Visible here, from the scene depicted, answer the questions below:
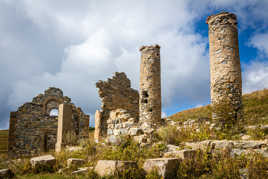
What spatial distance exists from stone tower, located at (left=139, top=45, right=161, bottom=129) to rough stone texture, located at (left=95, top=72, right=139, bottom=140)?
3129mm

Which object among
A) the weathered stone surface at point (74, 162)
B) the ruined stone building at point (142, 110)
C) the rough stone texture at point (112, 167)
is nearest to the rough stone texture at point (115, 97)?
the ruined stone building at point (142, 110)

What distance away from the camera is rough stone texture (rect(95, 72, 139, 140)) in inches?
677

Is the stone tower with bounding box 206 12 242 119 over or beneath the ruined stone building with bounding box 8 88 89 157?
over

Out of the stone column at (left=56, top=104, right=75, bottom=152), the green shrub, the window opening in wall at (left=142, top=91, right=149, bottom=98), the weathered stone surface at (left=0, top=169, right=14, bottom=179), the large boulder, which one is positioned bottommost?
the weathered stone surface at (left=0, top=169, right=14, bottom=179)

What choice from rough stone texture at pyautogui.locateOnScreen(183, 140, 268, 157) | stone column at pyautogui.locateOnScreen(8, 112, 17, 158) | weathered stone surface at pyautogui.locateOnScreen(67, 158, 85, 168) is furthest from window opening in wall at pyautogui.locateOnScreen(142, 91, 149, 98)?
stone column at pyautogui.locateOnScreen(8, 112, 17, 158)

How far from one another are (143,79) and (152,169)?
855 centimetres

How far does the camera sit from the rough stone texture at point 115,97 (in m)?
→ 17.2

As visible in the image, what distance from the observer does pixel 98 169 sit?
6.00 metres

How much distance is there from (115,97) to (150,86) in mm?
5744

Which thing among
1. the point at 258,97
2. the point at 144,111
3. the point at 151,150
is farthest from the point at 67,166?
the point at 258,97

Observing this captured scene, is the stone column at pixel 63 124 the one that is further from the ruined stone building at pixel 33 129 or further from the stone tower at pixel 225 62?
the stone tower at pixel 225 62

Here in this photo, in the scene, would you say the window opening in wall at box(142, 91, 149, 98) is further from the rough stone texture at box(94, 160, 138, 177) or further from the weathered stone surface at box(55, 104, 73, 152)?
the rough stone texture at box(94, 160, 138, 177)

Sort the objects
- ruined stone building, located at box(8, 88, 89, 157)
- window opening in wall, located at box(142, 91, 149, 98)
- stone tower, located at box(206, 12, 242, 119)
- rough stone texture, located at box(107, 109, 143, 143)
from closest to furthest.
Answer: stone tower, located at box(206, 12, 242, 119) → rough stone texture, located at box(107, 109, 143, 143) → window opening in wall, located at box(142, 91, 149, 98) → ruined stone building, located at box(8, 88, 89, 157)

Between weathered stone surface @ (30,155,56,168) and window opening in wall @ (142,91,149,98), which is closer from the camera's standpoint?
weathered stone surface @ (30,155,56,168)
